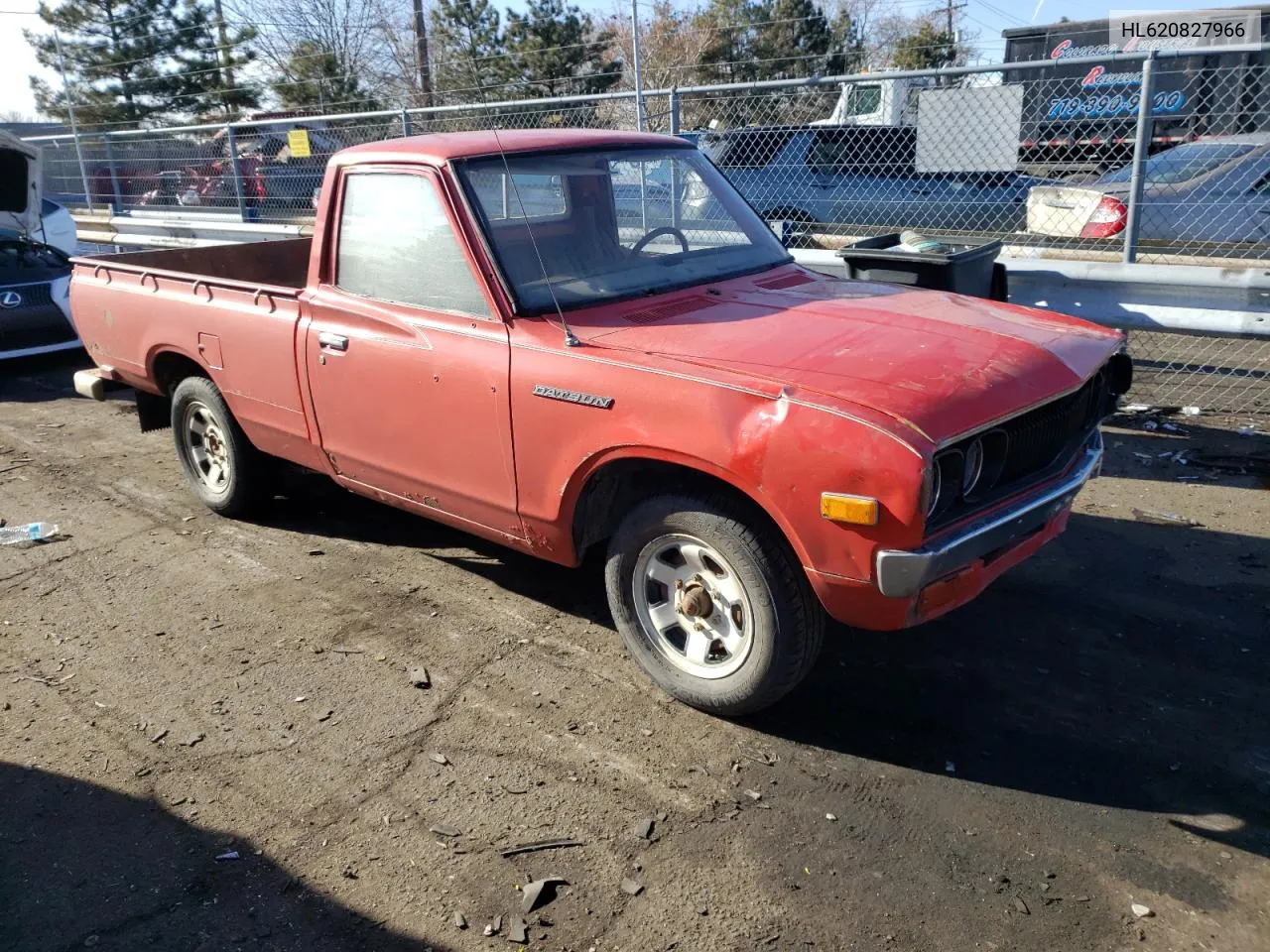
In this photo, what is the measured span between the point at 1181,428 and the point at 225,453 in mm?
5892

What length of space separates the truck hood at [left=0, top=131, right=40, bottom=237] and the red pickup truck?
6785mm

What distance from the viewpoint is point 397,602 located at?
185 inches

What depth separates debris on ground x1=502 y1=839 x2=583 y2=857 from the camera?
10.1 feet

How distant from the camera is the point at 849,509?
3002 mm

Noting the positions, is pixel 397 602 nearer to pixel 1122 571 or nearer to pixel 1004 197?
pixel 1122 571

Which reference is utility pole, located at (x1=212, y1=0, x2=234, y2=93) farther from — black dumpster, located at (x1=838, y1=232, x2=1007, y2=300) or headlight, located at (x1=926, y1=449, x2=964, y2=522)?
headlight, located at (x1=926, y1=449, x2=964, y2=522)

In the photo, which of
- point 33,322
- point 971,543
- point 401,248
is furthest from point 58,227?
point 971,543

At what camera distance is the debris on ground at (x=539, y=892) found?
2.86 metres

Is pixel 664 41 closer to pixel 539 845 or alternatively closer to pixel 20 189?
pixel 20 189

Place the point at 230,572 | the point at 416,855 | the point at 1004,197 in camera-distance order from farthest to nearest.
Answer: the point at 1004,197
the point at 230,572
the point at 416,855

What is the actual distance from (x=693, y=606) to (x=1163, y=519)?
310cm

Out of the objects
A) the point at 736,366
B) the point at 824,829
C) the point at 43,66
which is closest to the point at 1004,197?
the point at 736,366

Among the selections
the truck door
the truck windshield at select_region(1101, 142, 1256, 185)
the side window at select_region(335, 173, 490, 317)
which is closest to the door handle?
the truck door

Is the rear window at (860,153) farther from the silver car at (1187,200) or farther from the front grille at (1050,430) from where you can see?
the front grille at (1050,430)
